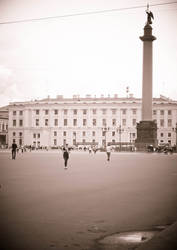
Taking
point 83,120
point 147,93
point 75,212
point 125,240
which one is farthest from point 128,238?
point 83,120

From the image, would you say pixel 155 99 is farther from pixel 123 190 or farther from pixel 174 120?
pixel 123 190

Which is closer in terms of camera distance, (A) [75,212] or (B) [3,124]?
(A) [75,212]

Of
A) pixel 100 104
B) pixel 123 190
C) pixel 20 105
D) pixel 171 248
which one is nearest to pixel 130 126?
pixel 100 104

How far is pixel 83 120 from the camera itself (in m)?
108

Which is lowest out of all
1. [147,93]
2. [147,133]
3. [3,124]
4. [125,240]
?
[125,240]

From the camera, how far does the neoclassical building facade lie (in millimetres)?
103812

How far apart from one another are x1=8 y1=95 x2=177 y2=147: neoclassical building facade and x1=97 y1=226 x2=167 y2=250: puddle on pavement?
94124mm

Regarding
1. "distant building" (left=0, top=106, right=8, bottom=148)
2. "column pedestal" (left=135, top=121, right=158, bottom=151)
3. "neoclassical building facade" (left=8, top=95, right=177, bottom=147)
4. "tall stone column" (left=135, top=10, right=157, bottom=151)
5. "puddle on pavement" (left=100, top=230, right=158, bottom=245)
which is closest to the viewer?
"puddle on pavement" (left=100, top=230, right=158, bottom=245)

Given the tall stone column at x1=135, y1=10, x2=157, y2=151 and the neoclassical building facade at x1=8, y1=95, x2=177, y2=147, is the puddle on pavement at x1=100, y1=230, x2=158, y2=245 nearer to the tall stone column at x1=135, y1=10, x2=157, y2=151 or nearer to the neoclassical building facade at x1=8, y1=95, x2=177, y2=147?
the tall stone column at x1=135, y1=10, x2=157, y2=151

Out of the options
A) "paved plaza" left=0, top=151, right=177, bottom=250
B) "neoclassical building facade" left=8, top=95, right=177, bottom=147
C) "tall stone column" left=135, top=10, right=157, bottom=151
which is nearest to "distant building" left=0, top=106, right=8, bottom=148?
"neoclassical building facade" left=8, top=95, right=177, bottom=147

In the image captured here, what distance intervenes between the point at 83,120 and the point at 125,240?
10208 cm

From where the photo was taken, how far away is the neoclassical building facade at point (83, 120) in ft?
341

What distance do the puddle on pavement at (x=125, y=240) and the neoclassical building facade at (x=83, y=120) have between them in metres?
94.1

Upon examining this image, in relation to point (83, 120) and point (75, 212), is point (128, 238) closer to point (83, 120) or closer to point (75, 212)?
point (75, 212)
